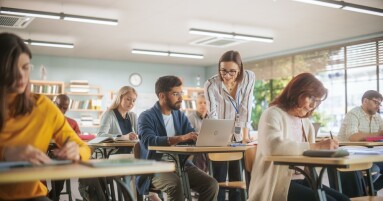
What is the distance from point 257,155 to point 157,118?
1100mm

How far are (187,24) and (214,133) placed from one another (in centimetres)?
453

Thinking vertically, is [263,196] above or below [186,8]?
below

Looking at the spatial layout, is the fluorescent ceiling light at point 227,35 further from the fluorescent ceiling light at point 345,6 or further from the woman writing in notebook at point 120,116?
the woman writing in notebook at point 120,116

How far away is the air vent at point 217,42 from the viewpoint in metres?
8.12

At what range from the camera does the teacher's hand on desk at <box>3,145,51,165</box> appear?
4.66 feet

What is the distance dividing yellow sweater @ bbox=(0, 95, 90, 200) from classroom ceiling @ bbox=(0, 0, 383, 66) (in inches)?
176

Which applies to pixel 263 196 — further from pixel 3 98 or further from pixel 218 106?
pixel 218 106

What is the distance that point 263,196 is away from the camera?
2.18 meters

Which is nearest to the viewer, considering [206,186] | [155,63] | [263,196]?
[263,196]

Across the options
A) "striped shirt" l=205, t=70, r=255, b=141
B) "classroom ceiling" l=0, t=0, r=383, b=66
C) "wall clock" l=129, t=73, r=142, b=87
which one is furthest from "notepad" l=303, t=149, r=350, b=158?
"wall clock" l=129, t=73, r=142, b=87

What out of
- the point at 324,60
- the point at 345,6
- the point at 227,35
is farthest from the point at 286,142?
the point at 324,60

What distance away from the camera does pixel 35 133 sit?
1.59m

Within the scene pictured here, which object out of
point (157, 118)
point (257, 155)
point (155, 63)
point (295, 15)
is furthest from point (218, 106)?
point (155, 63)

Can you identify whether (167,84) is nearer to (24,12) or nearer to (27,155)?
(27,155)
